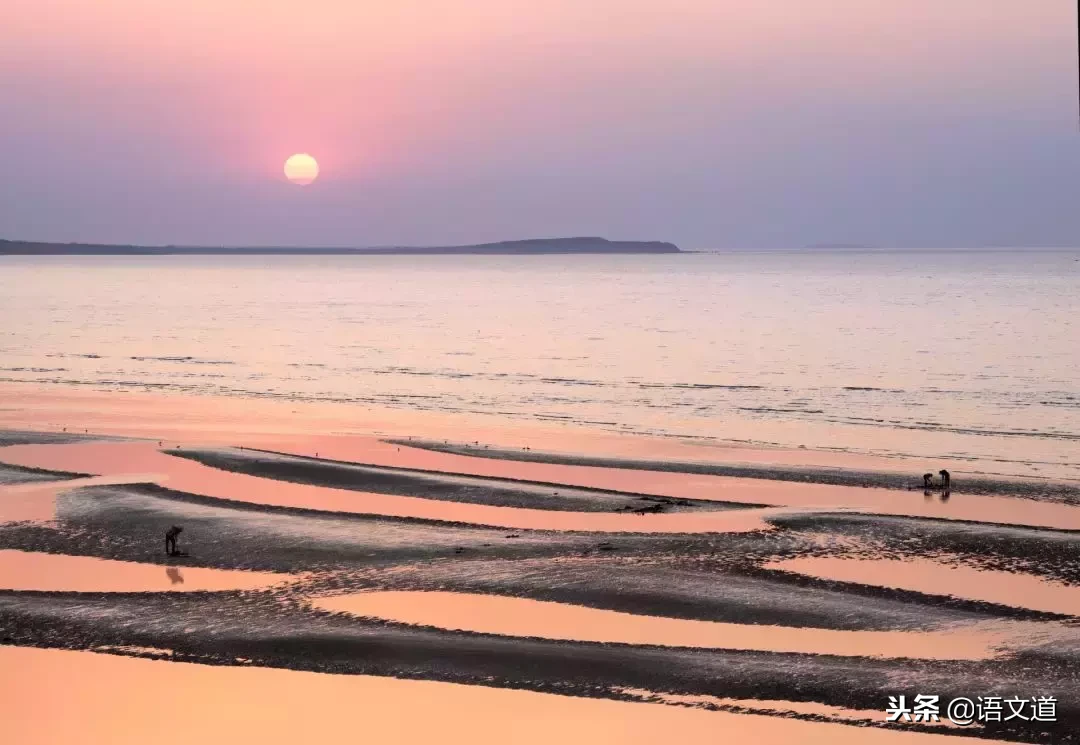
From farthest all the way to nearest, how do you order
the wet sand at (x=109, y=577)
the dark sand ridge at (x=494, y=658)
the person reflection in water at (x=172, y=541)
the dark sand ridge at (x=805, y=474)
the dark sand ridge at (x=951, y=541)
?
the dark sand ridge at (x=805, y=474) → the person reflection in water at (x=172, y=541) → the dark sand ridge at (x=951, y=541) → the wet sand at (x=109, y=577) → the dark sand ridge at (x=494, y=658)

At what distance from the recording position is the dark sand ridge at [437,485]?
3027cm

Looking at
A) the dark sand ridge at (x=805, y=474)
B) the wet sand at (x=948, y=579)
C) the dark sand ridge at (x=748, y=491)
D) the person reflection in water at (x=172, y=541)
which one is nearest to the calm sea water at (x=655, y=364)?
the dark sand ridge at (x=805, y=474)

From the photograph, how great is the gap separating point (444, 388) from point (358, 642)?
40829 millimetres

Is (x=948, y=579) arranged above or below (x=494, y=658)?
above

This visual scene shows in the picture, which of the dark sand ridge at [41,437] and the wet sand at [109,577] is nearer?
the wet sand at [109,577]

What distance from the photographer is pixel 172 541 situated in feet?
83.9

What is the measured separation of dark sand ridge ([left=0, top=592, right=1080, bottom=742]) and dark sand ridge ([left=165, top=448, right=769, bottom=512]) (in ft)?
33.4

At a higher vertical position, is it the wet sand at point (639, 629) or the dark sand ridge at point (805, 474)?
the dark sand ridge at point (805, 474)

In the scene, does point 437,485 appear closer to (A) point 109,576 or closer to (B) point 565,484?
(B) point 565,484

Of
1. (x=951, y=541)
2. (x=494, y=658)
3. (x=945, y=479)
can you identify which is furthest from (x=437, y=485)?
(x=494, y=658)

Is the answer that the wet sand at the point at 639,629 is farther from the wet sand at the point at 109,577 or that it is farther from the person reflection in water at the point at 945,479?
the person reflection in water at the point at 945,479

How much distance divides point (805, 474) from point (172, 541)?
17953mm

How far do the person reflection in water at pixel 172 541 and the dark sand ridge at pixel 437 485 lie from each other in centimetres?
739

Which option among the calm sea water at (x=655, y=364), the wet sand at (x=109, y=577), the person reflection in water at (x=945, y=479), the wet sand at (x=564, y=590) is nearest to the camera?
the wet sand at (x=564, y=590)
